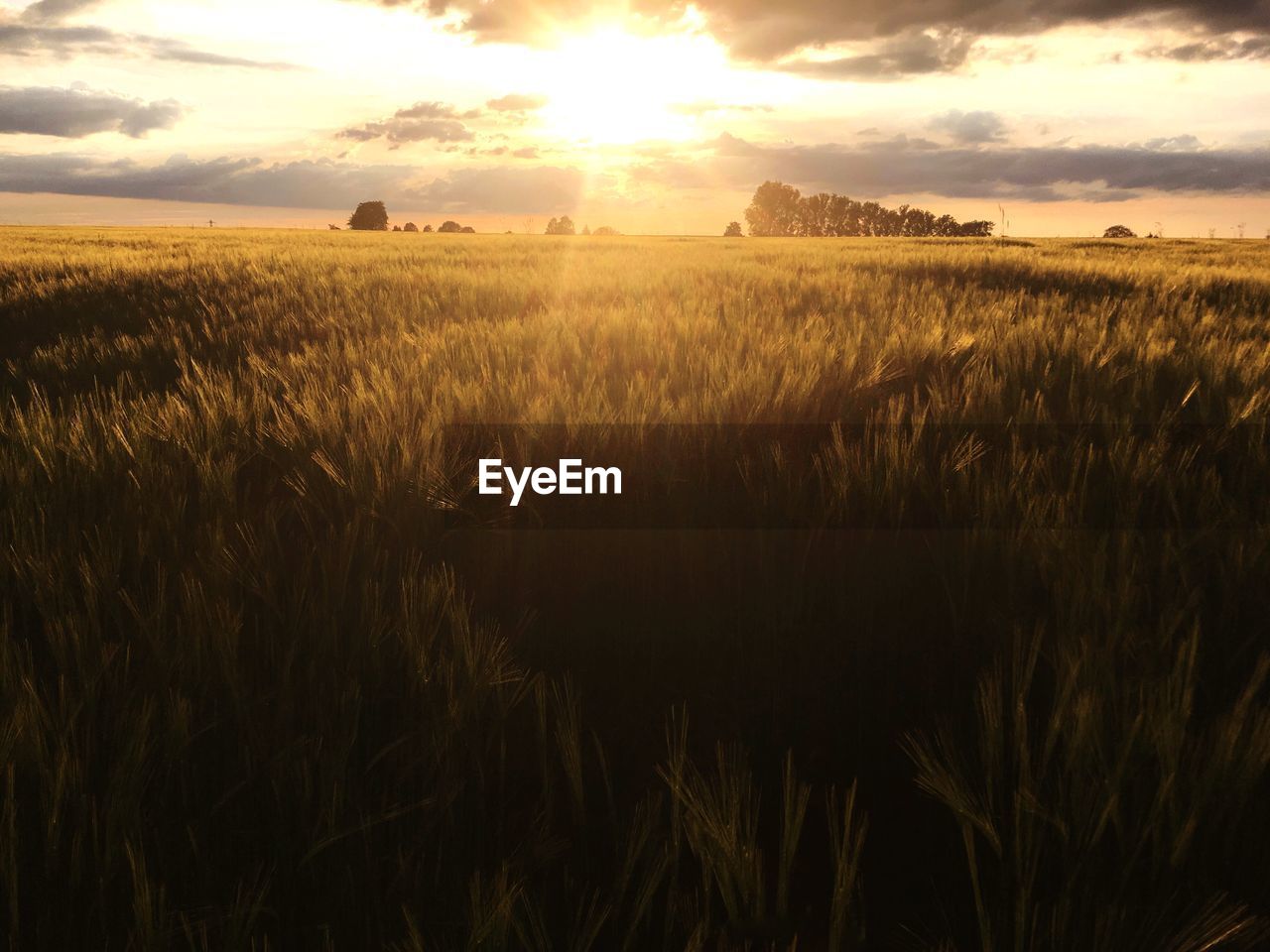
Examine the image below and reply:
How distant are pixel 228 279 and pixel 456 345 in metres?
4.87

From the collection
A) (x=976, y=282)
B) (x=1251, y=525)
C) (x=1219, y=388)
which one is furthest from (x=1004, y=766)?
(x=976, y=282)

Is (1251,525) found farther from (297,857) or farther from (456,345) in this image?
(456,345)

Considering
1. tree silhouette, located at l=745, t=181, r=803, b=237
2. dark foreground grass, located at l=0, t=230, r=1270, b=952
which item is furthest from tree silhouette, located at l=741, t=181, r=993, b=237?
dark foreground grass, located at l=0, t=230, r=1270, b=952

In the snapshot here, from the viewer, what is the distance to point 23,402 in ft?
9.80

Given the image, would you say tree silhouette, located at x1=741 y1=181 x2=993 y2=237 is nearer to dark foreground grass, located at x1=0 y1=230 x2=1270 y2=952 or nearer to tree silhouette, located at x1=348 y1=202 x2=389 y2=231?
tree silhouette, located at x1=348 y1=202 x2=389 y2=231

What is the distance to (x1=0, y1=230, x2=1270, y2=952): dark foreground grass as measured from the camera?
2.25 ft

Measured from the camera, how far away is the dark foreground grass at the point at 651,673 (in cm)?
69

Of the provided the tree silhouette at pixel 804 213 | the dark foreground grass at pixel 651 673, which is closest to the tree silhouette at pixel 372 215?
the tree silhouette at pixel 804 213

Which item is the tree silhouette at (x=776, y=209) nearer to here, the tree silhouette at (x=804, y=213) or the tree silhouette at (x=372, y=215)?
the tree silhouette at (x=804, y=213)

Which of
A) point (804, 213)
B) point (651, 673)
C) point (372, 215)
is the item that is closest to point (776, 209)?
point (804, 213)

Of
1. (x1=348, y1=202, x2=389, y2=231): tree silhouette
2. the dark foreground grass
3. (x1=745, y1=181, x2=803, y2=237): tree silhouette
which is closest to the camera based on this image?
the dark foreground grass

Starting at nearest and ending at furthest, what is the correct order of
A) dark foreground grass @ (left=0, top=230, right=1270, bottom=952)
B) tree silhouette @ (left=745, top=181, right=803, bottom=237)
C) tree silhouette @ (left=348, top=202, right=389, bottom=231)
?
dark foreground grass @ (left=0, top=230, right=1270, bottom=952) < tree silhouette @ (left=348, top=202, right=389, bottom=231) < tree silhouette @ (left=745, top=181, right=803, bottom=237)

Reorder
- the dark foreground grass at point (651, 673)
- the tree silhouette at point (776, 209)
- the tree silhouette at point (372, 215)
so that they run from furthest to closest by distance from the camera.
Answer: the tree silhouette at point (776, 209) < the tree silhouette at point (372, 215) < the dark foreground grass at point (651, 673)

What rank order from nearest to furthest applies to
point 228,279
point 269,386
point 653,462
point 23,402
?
point 653,462
point 269,386
point 23,402
point 228,279
